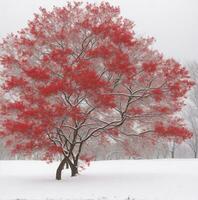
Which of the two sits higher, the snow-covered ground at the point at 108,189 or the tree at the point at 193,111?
the tree at the point at 193,111

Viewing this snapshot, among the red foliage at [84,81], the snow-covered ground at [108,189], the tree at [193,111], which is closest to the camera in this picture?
the snow-covered ground at [108,189]

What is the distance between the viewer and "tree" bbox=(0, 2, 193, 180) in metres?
21.2

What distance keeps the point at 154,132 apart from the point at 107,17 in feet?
27.6

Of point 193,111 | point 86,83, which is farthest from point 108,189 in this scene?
point 193,111

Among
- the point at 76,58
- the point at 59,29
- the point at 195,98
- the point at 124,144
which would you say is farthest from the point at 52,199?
the point at 195,98

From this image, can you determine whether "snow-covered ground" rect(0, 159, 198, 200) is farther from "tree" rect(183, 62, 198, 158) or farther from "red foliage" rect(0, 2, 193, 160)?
"tree" rect(183, 62, 198, 158)

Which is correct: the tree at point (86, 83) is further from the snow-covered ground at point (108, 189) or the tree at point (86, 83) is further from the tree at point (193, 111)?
the tree at point (193, 111)

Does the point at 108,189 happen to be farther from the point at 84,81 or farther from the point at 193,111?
the point at 193,111

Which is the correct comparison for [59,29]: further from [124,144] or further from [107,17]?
[124,144]

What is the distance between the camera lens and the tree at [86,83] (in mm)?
21172

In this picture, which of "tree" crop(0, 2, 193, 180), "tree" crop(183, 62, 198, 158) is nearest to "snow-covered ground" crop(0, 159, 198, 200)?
"tree" crop(0, 2, 193, 180)

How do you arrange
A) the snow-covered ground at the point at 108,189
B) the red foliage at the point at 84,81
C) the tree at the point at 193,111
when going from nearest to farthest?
the snow-covered ground at the point at 108,189 < the red foliage at the point at 84,81 < the tree at the point at 193,111

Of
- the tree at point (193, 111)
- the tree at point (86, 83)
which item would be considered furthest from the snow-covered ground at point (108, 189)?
the tree at point (193, 111)

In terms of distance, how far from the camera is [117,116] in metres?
25.7
